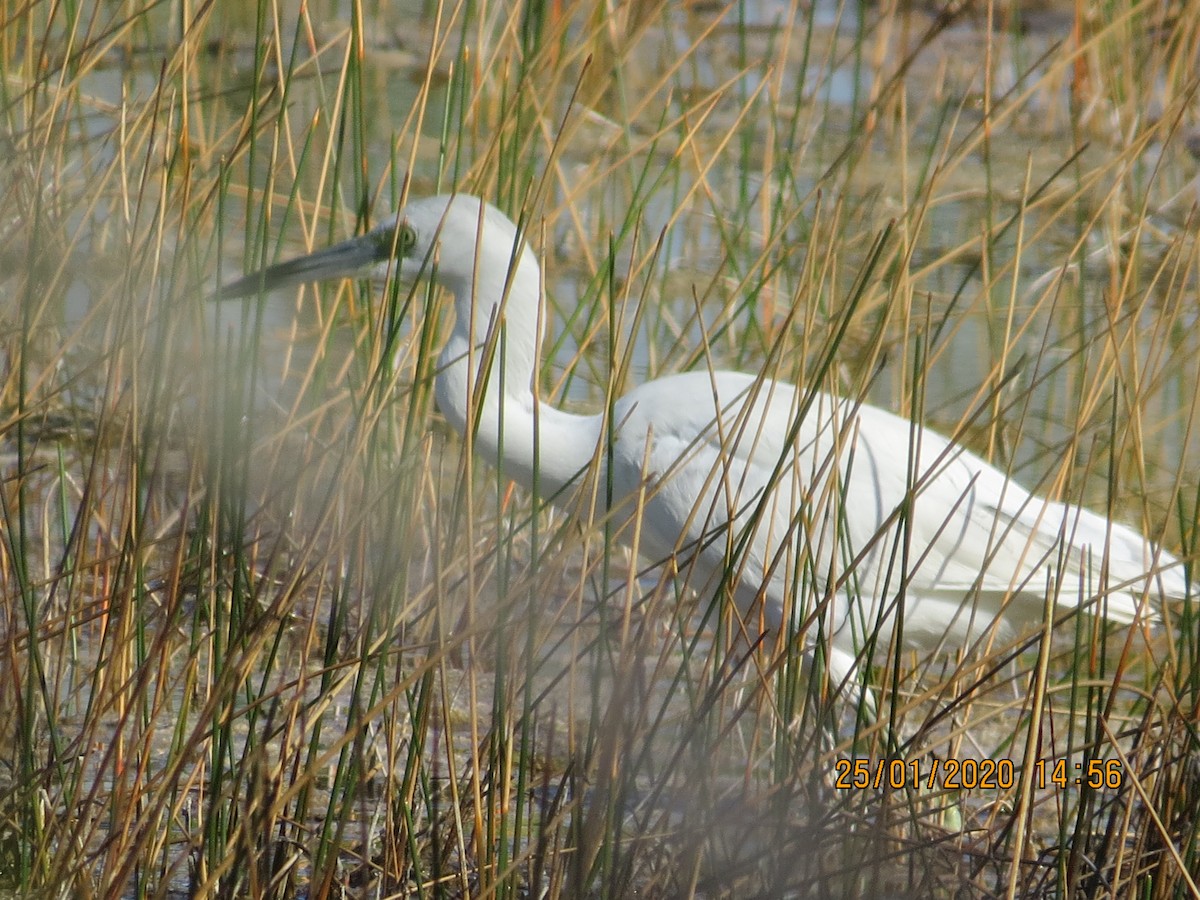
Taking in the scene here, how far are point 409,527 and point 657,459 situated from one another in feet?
3.30

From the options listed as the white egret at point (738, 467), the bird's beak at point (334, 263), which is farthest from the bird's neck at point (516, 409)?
the bird's beak at point (334, 263)

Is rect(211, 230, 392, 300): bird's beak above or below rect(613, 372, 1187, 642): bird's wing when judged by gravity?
above

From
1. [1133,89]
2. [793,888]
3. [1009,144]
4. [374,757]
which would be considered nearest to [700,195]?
[1133,89]

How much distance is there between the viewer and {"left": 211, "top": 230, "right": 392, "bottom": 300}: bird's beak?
2.22 meters

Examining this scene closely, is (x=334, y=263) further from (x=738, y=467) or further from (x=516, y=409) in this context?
(x=738, y=467)

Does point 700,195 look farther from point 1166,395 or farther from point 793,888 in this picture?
point 793,888

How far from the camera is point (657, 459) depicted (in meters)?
2.34
